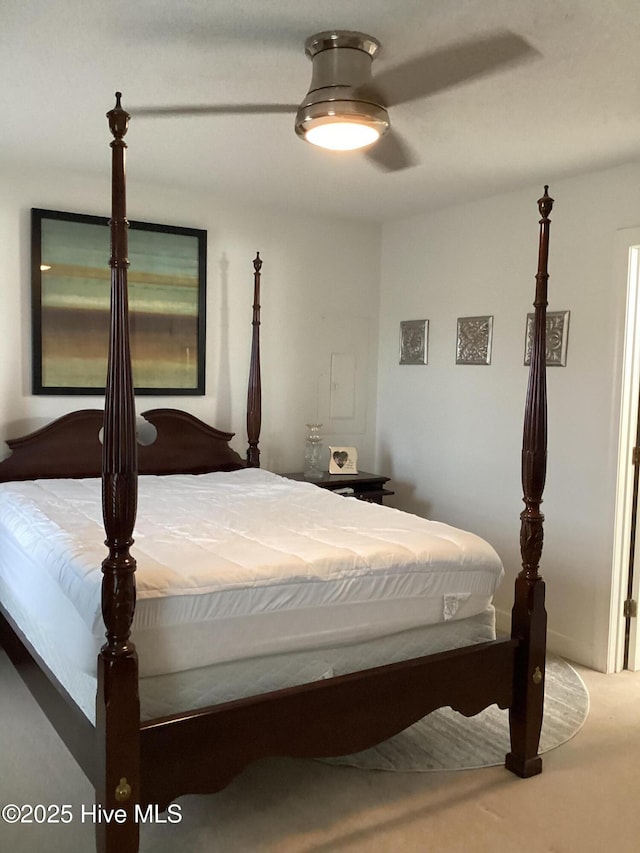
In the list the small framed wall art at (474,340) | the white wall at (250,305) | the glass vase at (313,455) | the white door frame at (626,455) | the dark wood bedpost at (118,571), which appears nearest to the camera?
the dark wood bedpost at (118,571)

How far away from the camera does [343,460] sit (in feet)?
15.1

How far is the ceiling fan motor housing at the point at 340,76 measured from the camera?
2.18 metres

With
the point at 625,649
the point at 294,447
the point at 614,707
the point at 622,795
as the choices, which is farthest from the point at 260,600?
the point at 294,447

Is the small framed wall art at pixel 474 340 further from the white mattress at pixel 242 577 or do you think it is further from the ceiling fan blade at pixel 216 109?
the ceiling fan blade at pixel 216 109

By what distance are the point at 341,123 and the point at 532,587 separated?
5.60ft

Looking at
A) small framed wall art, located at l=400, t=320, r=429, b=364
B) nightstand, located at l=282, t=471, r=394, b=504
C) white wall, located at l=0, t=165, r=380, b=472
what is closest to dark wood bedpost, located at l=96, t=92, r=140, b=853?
white wall, located at l=0, t=165, r=380, b=472

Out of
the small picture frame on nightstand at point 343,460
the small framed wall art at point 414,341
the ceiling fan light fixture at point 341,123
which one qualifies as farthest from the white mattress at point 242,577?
the small framed wall art at point 414,341

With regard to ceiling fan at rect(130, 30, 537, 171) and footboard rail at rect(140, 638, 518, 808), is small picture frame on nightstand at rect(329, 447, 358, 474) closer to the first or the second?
footboard rail at rect(140, 638, 518, 808)

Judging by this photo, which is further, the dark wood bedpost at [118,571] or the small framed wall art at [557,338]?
the small framed wall art at [557,338]

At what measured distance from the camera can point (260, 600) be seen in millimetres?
2129

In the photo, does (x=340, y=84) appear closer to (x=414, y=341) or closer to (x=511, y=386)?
(x=511, y=386)

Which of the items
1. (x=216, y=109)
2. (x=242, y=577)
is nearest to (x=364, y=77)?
(x=216, y=109)

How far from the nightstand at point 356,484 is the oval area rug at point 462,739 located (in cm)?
155

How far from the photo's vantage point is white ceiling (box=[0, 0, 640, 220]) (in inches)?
79.9
